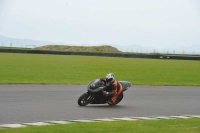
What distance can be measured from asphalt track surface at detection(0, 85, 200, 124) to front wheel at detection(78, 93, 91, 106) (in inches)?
8.4

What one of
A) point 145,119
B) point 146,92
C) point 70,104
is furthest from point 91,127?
point 146,92

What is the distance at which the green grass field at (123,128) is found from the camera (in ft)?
33.8

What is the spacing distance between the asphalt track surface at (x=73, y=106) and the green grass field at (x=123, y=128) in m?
1.29

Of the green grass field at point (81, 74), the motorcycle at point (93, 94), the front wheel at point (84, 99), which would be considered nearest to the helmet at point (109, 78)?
the motorcycle at point (93, 94)

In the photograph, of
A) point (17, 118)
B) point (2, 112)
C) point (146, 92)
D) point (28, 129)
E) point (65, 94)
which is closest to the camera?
point (28, 129)

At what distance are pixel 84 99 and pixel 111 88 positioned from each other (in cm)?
108

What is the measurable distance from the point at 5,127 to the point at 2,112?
2.66 metres

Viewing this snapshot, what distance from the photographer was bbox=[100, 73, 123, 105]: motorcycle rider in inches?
624

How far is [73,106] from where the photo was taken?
50.3ft

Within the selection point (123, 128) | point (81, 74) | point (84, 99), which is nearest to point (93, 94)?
point (84, 99)

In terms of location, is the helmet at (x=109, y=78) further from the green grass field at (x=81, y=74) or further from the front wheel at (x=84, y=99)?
the green grass field at (x=81, y=74)

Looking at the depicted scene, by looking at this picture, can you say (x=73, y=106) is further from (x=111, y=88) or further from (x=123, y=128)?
(x=123, y=128)

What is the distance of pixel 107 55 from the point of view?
234 ft

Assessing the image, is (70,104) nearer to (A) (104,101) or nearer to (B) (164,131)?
(A) (104,101)
